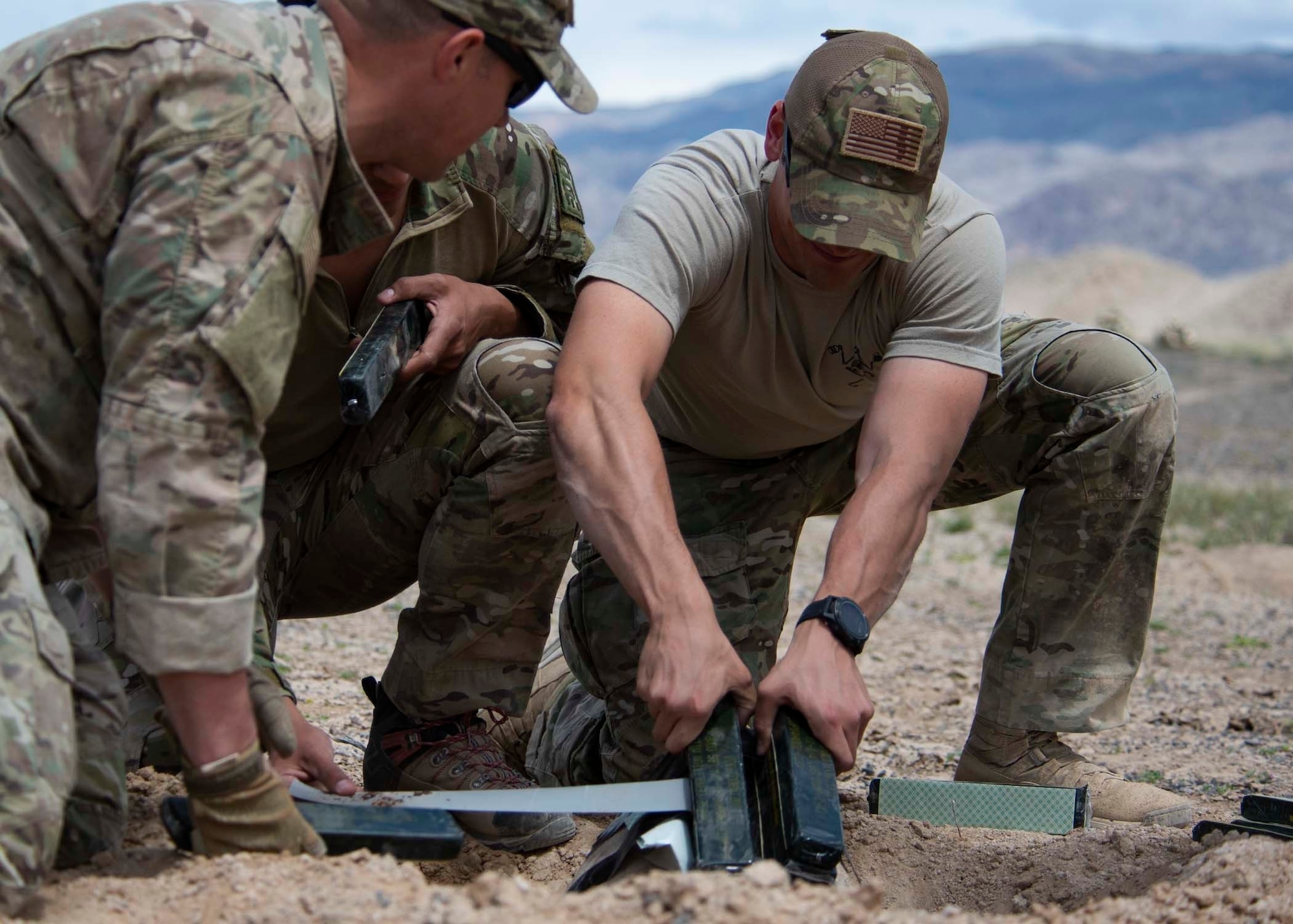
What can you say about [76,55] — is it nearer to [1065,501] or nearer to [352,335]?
[352,335]

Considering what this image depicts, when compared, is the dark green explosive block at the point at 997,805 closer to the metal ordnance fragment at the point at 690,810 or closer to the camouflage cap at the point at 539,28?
the metal ordnance fragment at the point at 690,810

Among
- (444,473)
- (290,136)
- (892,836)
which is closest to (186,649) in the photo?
(290,136)

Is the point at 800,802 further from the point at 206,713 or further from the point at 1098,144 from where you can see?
the point at 1098,144

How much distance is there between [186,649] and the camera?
6.43 feet

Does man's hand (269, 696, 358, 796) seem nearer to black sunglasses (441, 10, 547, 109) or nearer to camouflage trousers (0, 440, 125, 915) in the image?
camouflage trousers (0, 440, 125, 915)

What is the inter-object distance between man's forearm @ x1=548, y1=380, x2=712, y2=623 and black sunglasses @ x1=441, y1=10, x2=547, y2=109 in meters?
0.61

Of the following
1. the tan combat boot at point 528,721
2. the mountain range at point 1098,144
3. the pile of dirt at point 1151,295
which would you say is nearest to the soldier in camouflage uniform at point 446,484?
the tan combat boot at point 528,721

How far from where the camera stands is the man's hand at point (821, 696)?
97.2 inches

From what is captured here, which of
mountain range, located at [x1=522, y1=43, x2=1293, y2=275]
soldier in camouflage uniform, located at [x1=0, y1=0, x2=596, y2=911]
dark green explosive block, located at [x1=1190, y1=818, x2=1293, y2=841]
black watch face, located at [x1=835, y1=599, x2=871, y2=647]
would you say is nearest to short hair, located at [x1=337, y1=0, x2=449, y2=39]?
soldier in camouflage uniform, located at [x1=0, y1=0, x2=596, y2=911]

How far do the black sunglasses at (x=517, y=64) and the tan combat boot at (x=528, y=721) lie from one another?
1.90m

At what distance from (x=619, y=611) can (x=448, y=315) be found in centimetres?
89

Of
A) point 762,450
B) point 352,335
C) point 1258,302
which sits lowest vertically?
point 1258,302

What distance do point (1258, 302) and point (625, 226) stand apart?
3160 cm

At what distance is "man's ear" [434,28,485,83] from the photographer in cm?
214
